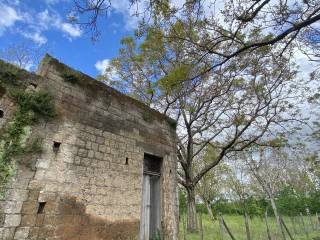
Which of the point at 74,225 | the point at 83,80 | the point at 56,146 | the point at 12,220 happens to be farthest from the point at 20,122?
the point at 74,225

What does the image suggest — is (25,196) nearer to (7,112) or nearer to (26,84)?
(7,112)

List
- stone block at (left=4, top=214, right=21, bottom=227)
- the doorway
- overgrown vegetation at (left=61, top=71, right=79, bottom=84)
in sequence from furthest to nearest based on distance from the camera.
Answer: the doorway → overgrown vegetation at (left=61, top=71, right=79, bottom=84) → stone block at (left=4, top=214, right=21, bottom=227)

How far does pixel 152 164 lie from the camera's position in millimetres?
7488

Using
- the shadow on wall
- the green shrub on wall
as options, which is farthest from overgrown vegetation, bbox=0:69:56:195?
the shadow on wall

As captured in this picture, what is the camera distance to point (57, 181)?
15.6 feet

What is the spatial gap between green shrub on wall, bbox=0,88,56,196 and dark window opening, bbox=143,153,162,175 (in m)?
3.15

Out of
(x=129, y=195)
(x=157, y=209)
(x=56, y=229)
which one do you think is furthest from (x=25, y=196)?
(x=157, y=209)

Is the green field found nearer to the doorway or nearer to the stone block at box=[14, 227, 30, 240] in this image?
the doorway

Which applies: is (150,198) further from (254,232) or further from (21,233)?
(254,232)

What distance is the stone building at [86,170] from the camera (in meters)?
4.38

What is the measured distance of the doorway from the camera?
671 cm

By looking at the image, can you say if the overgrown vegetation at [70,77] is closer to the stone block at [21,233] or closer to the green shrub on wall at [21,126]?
the green shrub on wall at [21,126]

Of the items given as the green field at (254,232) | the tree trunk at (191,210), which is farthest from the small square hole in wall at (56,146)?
the tree trunk at (191,210)

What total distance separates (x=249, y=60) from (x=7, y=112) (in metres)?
9.24
